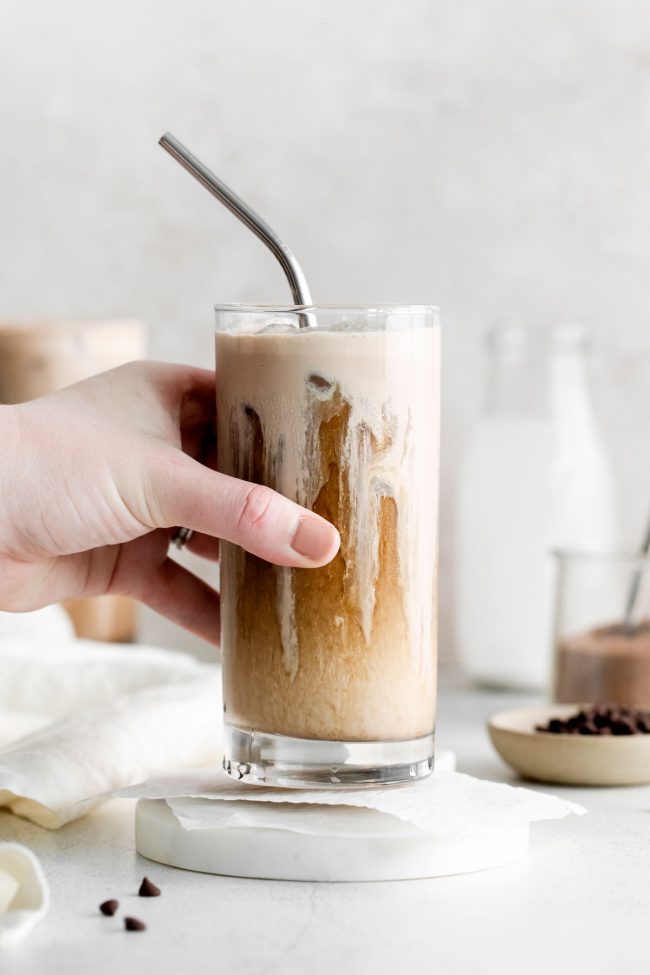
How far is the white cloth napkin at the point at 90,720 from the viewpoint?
102 centimetres

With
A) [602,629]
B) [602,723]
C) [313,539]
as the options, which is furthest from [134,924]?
[602,629]

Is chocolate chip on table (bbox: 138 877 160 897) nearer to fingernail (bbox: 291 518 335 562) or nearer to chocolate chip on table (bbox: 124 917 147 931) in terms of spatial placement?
chocolate chip on table (bbox: 124 917 147 931)

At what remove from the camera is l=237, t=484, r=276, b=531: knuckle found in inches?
34.2

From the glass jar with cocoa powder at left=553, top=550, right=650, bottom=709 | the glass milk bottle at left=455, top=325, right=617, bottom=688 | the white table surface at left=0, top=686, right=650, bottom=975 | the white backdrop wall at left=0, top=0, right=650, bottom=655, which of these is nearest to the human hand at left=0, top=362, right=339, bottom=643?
the white table surface at left=0, top=686, right=650, bottom=975

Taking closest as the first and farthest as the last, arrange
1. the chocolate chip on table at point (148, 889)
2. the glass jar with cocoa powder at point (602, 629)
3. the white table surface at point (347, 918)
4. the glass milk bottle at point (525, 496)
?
the white table surface at point (347, 918), the chocolate chip on table at point (148, 889), the glass jar with cocoa powder at point (602, 629), the glass milk bottle at point (525, 496)

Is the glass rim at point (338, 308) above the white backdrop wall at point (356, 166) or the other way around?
the other way around

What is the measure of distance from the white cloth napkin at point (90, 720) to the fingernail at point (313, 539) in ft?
0.98

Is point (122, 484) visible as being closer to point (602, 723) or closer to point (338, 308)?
point (338, 308)

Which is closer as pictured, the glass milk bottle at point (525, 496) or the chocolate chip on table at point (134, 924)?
the chocolate chip on table at point (134, 924)

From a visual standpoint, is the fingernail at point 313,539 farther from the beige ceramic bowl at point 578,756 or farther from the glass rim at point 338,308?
the beige ceramic bowl at point 578,756

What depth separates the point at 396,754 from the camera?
2.97ft

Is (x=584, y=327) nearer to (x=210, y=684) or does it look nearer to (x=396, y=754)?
(x=210, y=684)

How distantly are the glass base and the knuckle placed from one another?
150 millimetres

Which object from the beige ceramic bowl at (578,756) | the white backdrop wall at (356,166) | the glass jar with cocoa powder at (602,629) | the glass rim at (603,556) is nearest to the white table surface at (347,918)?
the beige ceramic bowl at (578,756)
